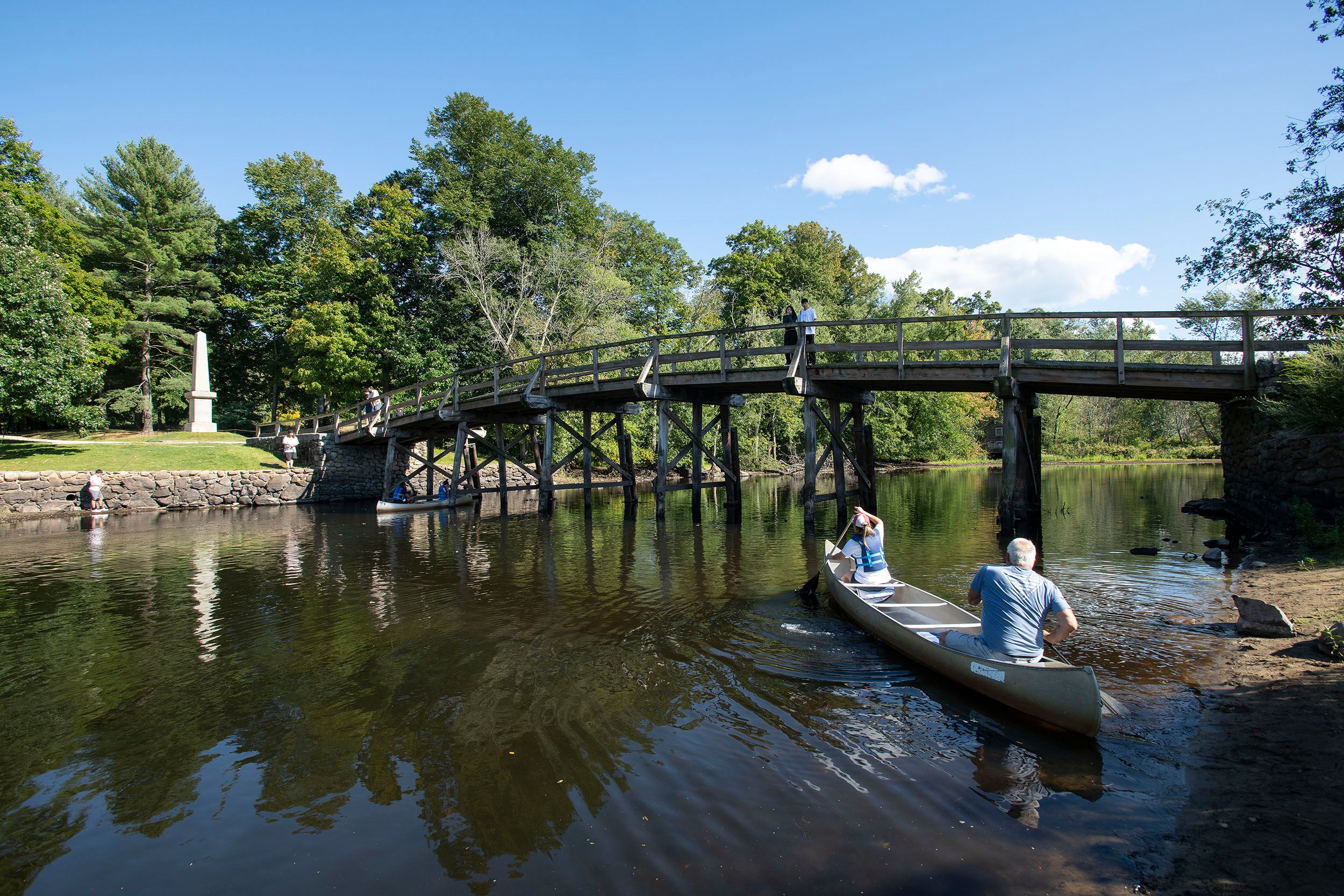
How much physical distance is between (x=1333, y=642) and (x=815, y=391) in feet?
38.3

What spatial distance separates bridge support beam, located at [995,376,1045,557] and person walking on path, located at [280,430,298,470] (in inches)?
1102

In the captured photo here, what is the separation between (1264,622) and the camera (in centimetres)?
729

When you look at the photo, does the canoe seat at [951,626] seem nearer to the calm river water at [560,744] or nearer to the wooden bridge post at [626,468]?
the calm river water at [560,744]

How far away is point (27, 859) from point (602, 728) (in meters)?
3.77

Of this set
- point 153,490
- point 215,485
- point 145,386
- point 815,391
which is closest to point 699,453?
point 815,391

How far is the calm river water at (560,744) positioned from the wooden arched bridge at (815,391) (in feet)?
11.4

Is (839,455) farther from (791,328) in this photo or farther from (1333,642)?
(1333,642)

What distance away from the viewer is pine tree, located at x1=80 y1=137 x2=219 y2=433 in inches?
1548

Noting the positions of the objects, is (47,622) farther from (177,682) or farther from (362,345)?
(362,345)

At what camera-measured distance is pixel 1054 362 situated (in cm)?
1414

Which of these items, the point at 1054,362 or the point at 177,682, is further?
the point at 1054,362

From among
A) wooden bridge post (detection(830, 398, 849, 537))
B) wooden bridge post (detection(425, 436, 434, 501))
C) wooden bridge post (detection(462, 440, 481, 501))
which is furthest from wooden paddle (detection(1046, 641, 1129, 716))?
wooden bridge post (detection(425, 436, 434, 501))

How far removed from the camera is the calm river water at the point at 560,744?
4.16 m

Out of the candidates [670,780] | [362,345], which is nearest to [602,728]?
[670,780]
